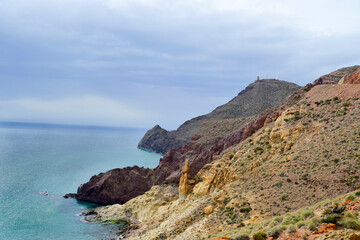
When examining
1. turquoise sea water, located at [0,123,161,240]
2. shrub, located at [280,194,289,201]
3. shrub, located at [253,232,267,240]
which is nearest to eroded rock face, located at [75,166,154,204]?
turquoise sea water, located at [0,123,161,240]

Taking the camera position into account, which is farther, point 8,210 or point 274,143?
point 8,210

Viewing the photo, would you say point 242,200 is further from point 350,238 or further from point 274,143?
point 350,238

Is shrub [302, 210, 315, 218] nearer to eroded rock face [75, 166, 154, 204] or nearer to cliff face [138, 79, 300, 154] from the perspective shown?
eroded rock face [75, 166, 154, 204]

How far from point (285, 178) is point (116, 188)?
1966 inches

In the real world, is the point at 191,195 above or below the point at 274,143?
below

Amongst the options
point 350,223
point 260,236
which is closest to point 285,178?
point 260,236

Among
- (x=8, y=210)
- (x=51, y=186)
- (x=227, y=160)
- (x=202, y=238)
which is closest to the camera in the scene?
(x=202, y=238)

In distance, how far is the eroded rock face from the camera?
230ft

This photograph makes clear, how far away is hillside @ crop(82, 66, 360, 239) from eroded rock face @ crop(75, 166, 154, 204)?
22.1m

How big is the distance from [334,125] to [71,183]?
75649 mm

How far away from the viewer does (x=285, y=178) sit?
28.9 meters

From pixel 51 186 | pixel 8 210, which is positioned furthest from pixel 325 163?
pixel 51 186

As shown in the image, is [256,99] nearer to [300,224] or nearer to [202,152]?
[202,152]

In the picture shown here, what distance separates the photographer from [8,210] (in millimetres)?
57281
